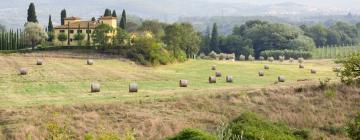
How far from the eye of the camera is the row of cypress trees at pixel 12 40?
80875 mm

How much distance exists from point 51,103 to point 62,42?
57.8 metres

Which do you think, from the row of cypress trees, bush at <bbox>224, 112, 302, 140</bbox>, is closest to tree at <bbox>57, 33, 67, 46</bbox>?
the row of cypress trees

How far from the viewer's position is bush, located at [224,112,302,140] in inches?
1045

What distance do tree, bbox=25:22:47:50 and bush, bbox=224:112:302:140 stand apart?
5962 cm

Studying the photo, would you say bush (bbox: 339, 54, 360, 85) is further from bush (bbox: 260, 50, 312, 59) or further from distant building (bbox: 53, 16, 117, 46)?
bush (bbox: 260, 50, 312, 59)

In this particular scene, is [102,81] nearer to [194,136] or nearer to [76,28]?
[194,136]

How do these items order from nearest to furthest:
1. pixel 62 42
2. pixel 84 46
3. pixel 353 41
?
pixel 84 46 → pixel 62 42 → pixel 353 41

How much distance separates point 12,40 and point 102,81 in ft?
134

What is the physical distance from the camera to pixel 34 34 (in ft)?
276

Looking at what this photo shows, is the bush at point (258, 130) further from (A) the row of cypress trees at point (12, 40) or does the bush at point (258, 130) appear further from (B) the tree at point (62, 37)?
(B) the tree at point (62, 37)

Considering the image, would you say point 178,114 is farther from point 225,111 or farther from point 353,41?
point 353,41

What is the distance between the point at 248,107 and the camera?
36.5m

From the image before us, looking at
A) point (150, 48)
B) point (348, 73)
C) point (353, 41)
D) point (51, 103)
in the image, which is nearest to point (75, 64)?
point (150, 48)

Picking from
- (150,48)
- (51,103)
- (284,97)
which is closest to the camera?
(51,103)
